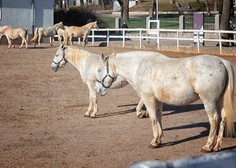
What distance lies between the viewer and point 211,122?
26.8 feet

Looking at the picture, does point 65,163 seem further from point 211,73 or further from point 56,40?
point 56,40

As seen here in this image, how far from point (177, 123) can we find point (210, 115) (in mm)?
2784

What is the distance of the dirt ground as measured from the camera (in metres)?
8.12

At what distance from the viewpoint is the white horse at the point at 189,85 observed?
7.88 metres

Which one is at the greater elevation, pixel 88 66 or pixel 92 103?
pixel 88 66

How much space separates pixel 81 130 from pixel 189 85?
2.90 m

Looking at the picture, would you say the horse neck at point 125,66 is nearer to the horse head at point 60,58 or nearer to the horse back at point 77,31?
the horse head at point 60,58

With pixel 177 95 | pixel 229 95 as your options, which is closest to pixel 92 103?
pixel 177 95

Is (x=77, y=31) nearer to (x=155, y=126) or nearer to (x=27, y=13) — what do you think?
(x=27, y=13)

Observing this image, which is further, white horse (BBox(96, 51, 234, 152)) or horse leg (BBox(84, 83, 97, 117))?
horse leg (BBox(84, 83, 97, 117))

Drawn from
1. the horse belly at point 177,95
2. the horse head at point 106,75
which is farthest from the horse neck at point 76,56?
the horse belly at point 177,95

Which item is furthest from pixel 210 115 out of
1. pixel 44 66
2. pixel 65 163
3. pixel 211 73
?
pixel 44 66

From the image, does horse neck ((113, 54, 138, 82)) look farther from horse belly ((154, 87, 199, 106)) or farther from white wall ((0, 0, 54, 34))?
white wall ((0, 0, 54, 34))

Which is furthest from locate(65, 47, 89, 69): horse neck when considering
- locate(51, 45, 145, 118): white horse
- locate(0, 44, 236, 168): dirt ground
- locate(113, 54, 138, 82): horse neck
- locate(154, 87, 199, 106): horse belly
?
locate(154, 87, 199, 106): horse belly
